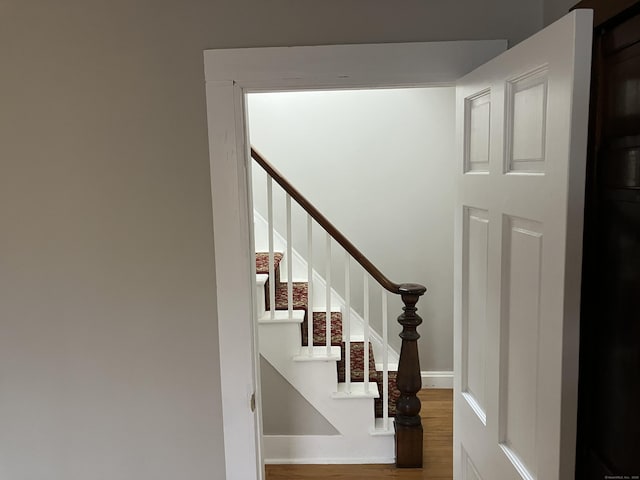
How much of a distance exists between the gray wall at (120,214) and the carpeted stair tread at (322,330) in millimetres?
1300

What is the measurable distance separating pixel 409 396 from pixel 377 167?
1602 millimetres

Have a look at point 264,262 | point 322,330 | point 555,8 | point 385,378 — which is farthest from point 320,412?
point 555,8

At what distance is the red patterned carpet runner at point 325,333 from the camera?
291cm

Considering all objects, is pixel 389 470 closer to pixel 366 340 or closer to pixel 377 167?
pixel 366 340

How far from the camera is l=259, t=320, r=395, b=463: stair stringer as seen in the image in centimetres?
273

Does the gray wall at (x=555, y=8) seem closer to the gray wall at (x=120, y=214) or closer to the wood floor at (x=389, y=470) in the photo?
the gray wall at (x=120, y=214)

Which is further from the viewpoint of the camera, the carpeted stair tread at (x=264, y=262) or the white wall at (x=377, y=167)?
the white wall at (x=377, y=167)

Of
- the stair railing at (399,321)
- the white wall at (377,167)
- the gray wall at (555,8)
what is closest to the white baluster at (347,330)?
the stair railing at (399,321)

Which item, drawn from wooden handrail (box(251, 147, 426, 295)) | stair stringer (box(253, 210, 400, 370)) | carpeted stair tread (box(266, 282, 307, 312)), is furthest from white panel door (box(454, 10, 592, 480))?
stair stringer (box(253, 210, 400, 370))

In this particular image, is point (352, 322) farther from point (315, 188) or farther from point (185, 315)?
point (185, 315)

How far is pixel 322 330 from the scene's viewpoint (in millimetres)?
3115

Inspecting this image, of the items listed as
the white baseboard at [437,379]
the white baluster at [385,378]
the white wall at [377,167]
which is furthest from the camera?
the white baseboard at [437,379]

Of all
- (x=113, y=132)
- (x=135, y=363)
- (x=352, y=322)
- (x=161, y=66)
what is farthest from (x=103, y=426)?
(x=352, y=322)

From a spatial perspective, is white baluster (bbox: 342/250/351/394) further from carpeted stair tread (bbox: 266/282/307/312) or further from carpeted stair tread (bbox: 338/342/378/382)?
carpeted stair tread (bbox: 266/282/307/312)
